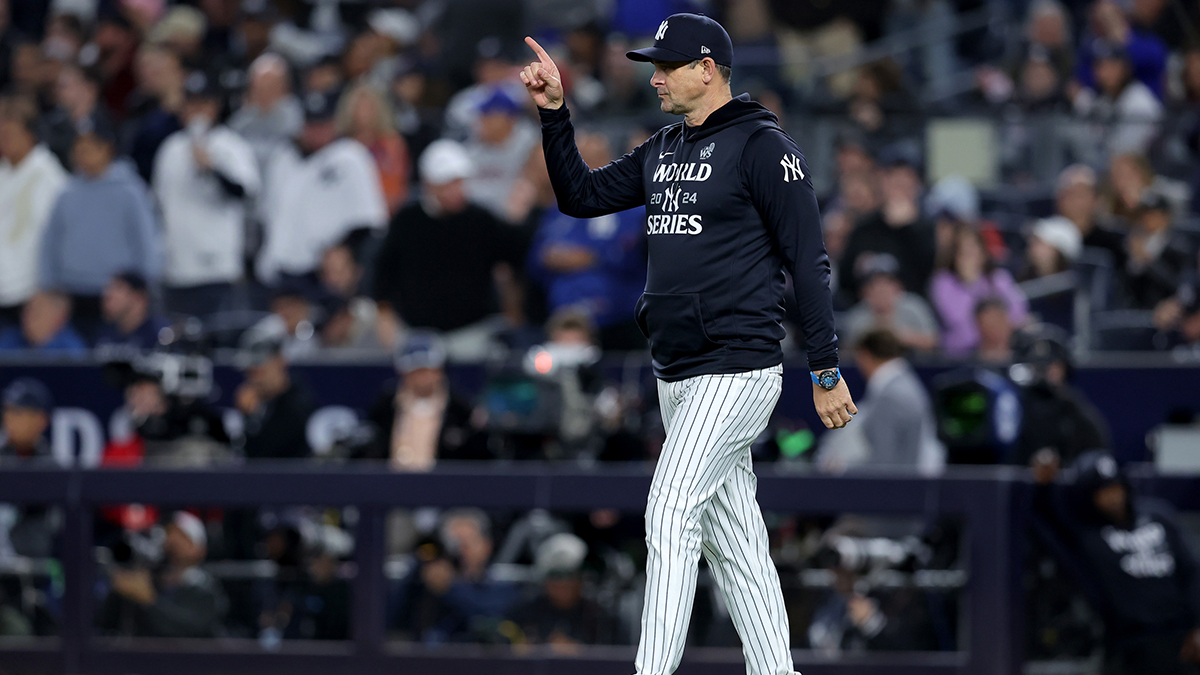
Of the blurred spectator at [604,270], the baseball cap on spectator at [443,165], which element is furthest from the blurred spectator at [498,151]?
the blurred spectator at [604,270]

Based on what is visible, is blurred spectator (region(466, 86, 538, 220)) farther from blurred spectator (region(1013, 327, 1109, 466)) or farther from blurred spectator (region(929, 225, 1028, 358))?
blurred spectator (region(1013, 327, 1109, 466))

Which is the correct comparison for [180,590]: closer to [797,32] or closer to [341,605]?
[341,605]

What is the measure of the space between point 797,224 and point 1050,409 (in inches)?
148

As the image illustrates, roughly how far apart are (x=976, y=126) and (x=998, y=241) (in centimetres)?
99

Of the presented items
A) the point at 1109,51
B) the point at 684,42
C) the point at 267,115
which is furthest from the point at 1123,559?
the point at 267,115

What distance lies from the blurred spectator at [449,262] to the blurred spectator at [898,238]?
77.2 inches

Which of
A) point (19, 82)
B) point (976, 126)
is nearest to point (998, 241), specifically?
point (976, 126)

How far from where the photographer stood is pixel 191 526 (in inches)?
306

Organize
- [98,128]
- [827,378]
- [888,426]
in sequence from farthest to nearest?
[98,128] → [888,426] → [827,378]

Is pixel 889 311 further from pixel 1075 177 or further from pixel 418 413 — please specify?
pixel 418 413

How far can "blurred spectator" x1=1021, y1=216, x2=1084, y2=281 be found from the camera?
1012 centimetres

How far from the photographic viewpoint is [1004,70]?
12.5m

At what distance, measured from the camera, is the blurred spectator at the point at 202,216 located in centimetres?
1070

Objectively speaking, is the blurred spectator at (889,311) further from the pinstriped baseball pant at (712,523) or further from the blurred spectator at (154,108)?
the blurred spectator at (154,108)
